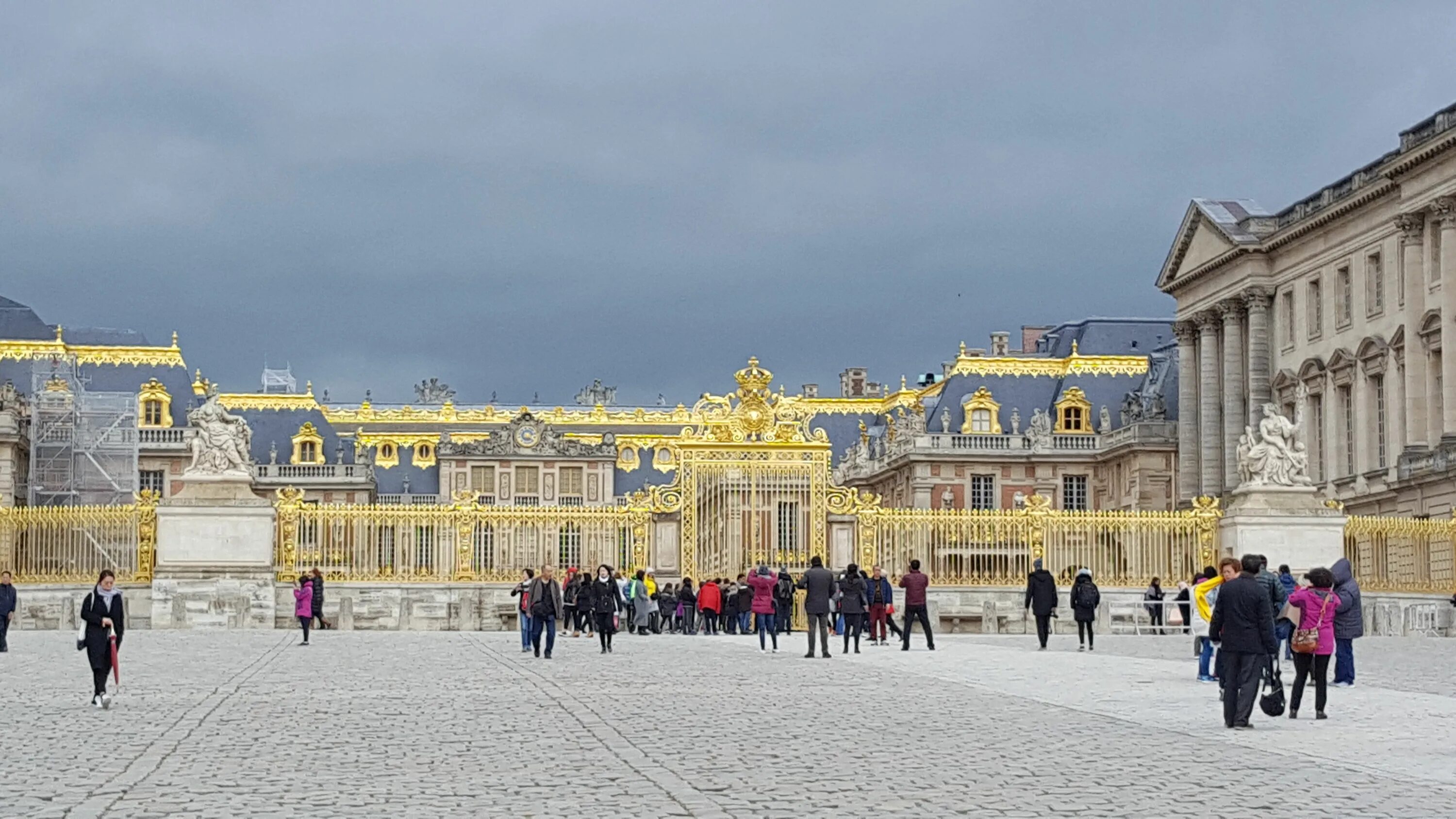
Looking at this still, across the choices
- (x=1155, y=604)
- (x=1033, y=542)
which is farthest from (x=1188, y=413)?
(x=1155, y=604)

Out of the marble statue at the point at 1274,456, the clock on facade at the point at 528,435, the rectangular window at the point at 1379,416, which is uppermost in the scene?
the clock on facade at the point at 528,435

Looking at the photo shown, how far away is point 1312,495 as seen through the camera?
36.0 m

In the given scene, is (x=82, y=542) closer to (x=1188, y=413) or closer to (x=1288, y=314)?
(x=1288, y=314)

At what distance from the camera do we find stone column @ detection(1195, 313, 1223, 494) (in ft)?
235

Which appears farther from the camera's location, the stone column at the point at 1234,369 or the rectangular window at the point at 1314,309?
the stone column at the point at 1234,369

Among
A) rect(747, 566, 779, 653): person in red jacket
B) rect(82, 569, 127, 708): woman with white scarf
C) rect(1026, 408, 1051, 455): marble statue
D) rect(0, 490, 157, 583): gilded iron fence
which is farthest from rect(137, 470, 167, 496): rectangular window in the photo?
rect(82, 569, 127, 708): woman with white scarf

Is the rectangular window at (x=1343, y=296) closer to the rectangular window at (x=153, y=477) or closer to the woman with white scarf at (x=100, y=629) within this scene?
the rectangular window at (x=153, y=477)

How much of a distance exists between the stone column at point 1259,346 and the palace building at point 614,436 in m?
7.14

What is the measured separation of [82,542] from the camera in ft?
117

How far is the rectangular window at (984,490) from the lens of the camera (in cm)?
7844

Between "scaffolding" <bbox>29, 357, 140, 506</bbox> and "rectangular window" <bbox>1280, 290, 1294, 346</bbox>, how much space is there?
33742 mm

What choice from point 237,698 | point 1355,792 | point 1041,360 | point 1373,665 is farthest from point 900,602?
point 1041,360

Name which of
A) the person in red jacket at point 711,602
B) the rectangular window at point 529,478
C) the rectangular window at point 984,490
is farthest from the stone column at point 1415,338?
the rectangular window at point 529,478

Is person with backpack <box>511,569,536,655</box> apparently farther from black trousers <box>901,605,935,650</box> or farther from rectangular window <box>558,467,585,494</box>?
rectangular window <box>558,467,585,494</box>
